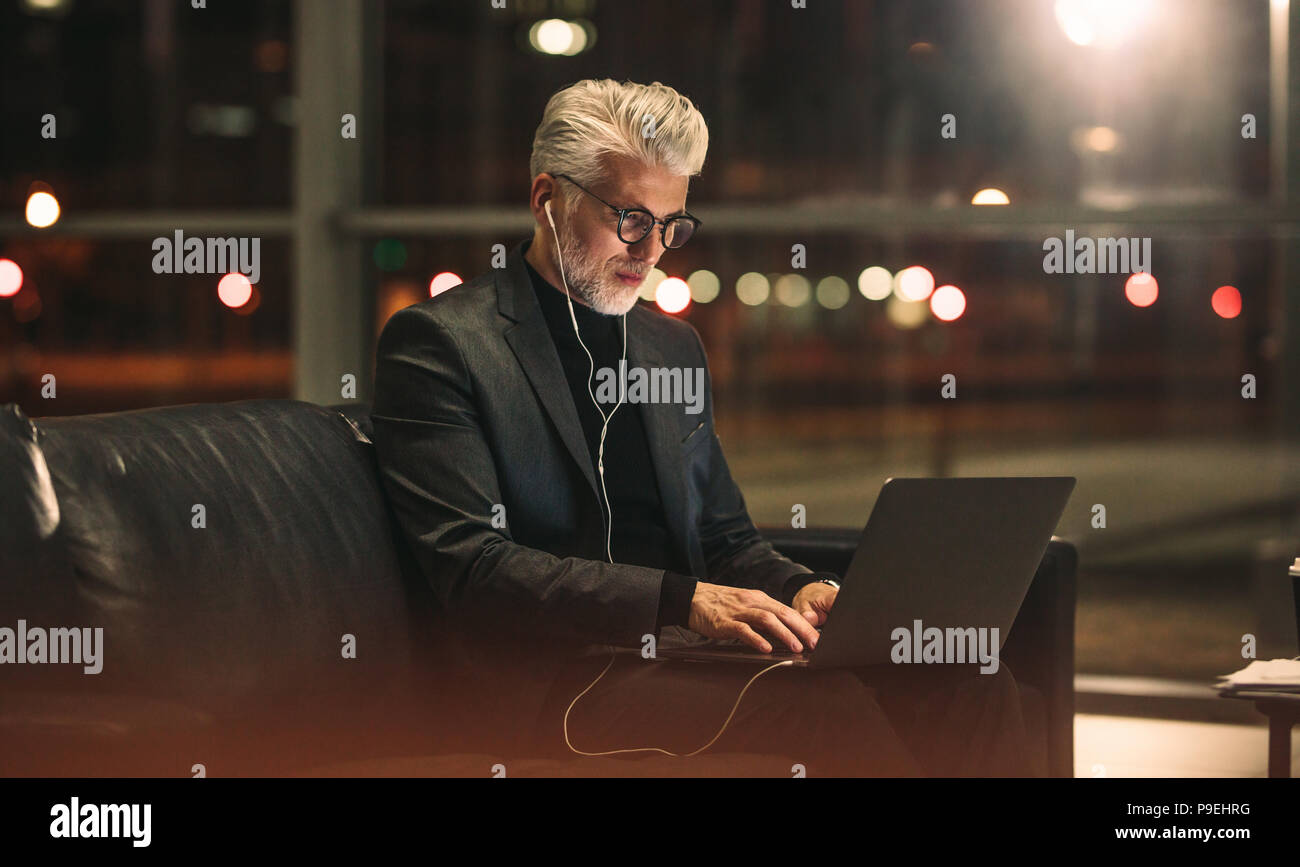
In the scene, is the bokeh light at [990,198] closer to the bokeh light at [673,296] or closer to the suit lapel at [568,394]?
the bokeh light at [673,296]

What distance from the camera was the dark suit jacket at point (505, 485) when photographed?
197 centimetres

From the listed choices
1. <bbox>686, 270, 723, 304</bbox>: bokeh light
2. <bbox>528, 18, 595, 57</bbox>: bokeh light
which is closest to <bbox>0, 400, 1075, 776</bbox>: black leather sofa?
<bbox>528, 18, 595, 57</bbox>: bokeh light

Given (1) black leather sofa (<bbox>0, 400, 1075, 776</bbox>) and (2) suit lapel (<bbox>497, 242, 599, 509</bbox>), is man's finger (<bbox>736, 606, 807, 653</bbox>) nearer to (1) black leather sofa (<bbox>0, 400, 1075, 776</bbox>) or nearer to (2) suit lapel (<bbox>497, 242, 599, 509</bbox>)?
(1) black leather sofa (<bbox>0, 400, 1075, 776</bbox>)

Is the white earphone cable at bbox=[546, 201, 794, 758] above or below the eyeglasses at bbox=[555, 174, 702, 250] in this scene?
below

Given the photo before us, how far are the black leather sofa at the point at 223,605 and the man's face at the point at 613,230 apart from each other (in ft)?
1.39

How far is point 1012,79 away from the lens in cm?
3044

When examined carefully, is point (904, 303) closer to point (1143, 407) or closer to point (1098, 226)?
point (1143, 407)

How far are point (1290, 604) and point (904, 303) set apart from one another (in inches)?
787

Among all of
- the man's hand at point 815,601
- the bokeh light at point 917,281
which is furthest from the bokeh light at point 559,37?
the man's hand at point 815,601

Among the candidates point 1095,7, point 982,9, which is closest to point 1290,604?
point 1095,7

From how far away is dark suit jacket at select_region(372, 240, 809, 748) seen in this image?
6.45 feet

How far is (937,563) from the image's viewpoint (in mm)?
1819

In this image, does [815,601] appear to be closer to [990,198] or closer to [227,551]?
[227,551]

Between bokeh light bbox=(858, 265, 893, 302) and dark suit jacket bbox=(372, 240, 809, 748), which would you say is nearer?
dark suit jacket bbox=(372, 240, 809, 748)
